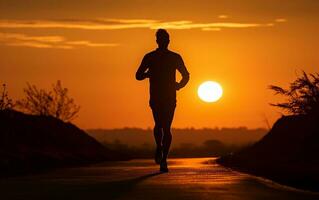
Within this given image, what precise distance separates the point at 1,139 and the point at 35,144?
9.65ft

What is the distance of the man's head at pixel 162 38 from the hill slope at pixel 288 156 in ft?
10.7

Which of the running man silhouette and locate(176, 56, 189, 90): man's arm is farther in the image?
locate(176, 56, 189, 90): man's arm

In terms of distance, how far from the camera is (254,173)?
1938 cm

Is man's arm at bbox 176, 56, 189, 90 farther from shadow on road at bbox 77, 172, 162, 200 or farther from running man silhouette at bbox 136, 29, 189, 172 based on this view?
shadow on road at bbox 77, 172, 162, 200

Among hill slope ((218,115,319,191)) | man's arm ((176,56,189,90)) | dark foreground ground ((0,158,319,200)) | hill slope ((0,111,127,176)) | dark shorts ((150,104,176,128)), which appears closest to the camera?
dark foreground ground ((0,158,319,200))

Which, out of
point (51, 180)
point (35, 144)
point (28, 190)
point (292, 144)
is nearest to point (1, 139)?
point (35, 144)

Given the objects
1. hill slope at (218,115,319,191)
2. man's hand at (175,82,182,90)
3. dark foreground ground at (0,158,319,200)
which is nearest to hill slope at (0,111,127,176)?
man's hand at (175,82,182,90)

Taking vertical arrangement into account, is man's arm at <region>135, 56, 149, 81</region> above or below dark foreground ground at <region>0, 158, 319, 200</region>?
above

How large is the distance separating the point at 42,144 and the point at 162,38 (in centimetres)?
1503

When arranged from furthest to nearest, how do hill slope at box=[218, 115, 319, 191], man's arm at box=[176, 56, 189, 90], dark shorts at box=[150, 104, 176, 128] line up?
1. man's arm at box=[176, 56, 189, 90]
2. dark shorts at box=[150, 104, 176, 128]
3. hill slope at box=[218, 115, 319, 191]

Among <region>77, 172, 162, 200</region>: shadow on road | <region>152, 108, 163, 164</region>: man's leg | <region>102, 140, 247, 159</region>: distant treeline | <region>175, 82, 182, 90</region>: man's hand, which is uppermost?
<region>102, 140, 247, 159</region>: distant treeline

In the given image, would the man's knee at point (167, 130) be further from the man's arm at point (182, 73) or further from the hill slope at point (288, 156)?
the hill slope at point (288, 156)

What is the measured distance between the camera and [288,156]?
91.0ft

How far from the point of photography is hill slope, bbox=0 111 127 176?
80.0ft
